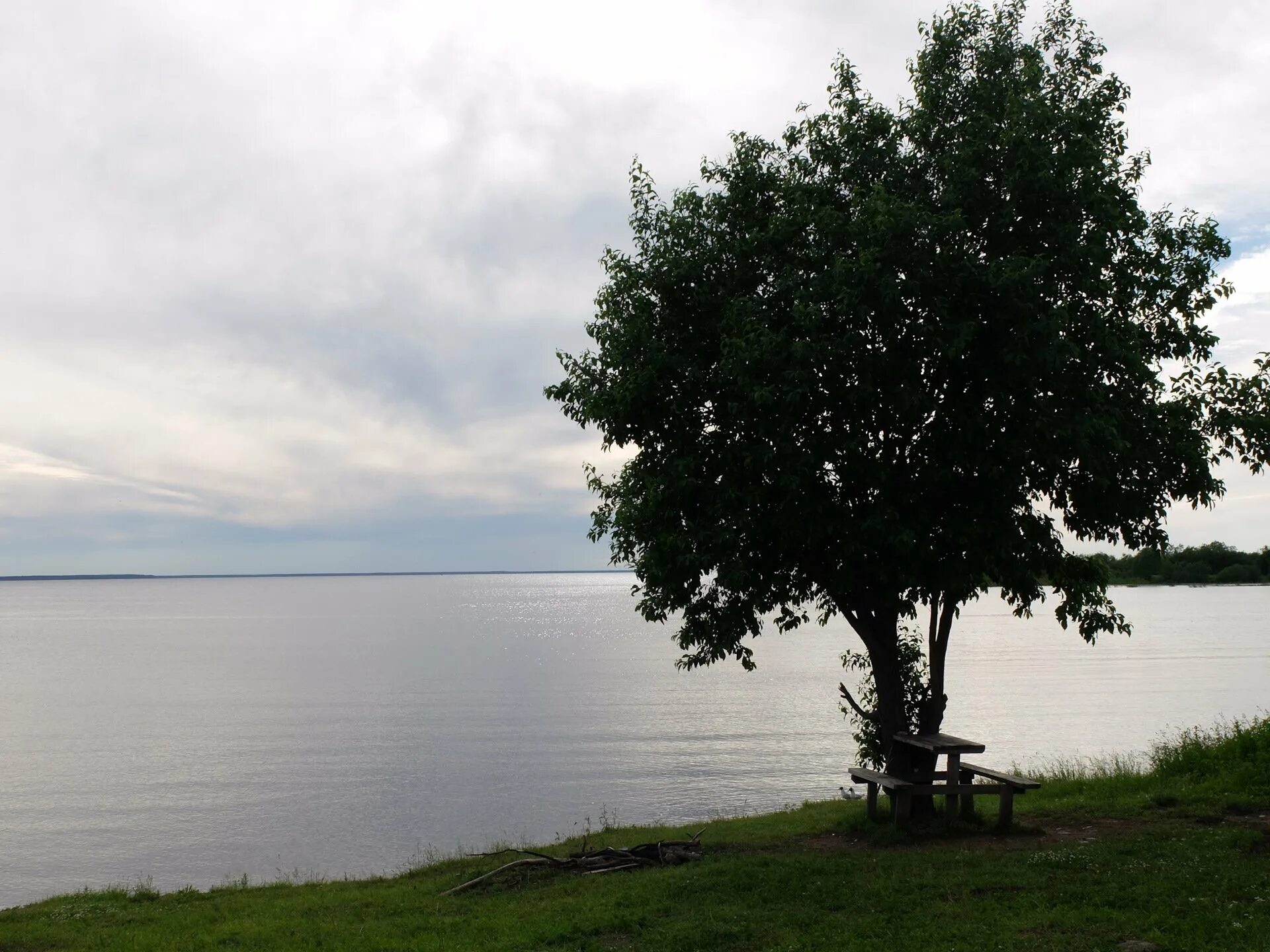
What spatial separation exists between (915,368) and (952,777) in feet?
20.3

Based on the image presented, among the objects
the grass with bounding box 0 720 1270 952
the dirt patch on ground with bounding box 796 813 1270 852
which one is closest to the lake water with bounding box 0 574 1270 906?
the grass with bounding box 0 720 1270 952

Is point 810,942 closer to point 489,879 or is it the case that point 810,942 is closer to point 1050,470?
point 489,879

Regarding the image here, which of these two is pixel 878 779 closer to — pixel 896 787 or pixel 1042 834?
pixel 896 787

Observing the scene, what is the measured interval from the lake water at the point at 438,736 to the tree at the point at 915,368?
12.9 m

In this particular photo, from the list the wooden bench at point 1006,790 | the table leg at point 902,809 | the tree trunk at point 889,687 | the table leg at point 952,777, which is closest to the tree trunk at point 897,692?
the tree trunk at point 889,687

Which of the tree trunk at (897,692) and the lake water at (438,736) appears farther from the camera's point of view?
the lake water at (438,736)

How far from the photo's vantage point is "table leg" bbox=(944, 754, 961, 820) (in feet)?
48.6

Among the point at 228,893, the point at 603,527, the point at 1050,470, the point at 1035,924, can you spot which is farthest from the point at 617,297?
the point at 228,893

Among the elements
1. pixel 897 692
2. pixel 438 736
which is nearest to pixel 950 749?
pixel 897 692

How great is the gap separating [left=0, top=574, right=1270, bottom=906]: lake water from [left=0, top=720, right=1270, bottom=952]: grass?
8.86 m

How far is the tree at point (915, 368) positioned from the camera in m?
13.4

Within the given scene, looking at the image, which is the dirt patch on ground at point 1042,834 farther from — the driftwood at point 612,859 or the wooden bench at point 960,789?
the driftwood at point 612,859

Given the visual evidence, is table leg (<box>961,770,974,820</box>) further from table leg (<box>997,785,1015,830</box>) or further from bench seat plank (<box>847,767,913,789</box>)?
bench seat plank (<box>847,767,913,789</box>)

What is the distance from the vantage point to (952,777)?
1484 cm
